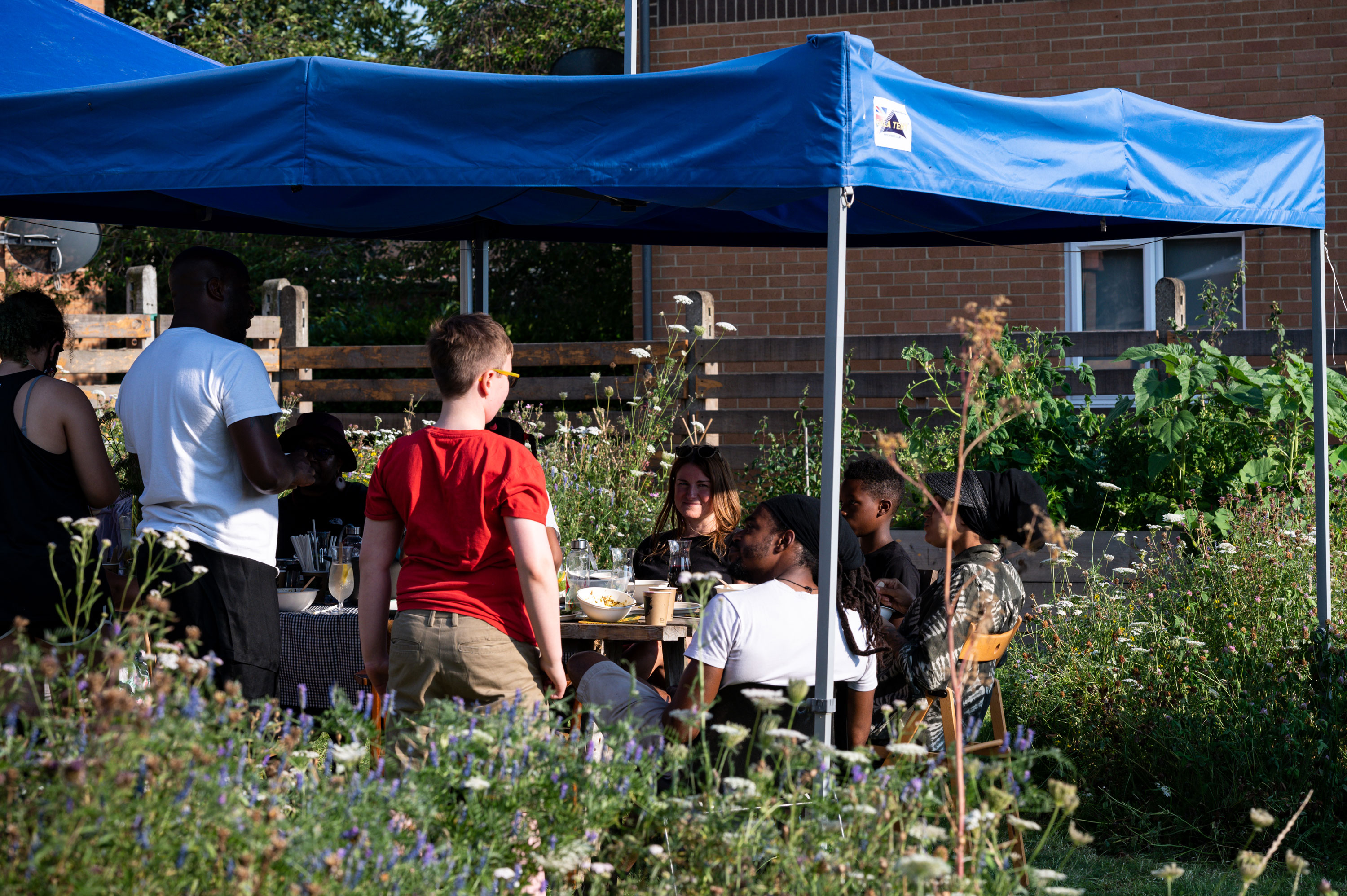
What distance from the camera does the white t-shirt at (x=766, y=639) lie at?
316 cm

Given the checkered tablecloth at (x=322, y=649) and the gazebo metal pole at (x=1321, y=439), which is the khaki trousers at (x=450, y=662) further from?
the gazebo metal pole at (x=1321, y=439)

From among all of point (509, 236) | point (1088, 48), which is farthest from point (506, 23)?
point (509, 236)

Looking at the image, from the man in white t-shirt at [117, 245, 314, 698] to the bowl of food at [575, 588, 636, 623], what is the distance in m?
0.93

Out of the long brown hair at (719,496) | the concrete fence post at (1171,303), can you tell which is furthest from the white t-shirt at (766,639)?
the concrete fence post at (1171,303)

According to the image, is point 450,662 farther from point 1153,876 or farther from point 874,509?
point 1153,876

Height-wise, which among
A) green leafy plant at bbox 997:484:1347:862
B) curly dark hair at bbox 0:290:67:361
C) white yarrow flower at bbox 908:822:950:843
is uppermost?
curly dark hair at bbox 0:290:67:361

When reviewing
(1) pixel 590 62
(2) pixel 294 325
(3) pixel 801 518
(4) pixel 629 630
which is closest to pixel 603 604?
(4) pixel 629 630

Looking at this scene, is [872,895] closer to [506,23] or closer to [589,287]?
[589,287]

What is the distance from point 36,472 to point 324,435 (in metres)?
1.53

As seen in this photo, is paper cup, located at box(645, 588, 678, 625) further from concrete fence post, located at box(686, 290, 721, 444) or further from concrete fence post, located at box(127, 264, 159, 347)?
concrete fence post, located at box(127, 264, 159, 347)

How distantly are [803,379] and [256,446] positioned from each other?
220 inches

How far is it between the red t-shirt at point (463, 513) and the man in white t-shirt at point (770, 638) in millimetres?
446

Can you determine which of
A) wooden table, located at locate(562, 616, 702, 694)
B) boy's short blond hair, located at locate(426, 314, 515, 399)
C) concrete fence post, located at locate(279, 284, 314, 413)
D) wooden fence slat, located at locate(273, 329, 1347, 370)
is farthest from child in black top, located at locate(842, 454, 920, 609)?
concrete fence post, located at locate(279, 284, 314, 413)

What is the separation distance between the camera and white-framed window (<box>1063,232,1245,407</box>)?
1014cm
